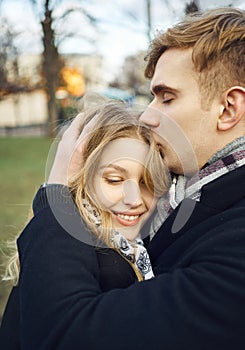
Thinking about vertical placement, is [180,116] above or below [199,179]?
above

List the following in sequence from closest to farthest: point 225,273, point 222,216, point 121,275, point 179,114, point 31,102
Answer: point 225,273, point 222,216, point 121,275, point 179,114, point 31,102

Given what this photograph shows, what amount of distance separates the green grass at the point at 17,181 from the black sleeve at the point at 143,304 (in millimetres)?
1519

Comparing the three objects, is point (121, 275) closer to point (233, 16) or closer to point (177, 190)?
point (177, 190)

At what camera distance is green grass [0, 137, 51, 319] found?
6393 millimetres

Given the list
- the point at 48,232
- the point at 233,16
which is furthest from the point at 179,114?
the point at 48,232

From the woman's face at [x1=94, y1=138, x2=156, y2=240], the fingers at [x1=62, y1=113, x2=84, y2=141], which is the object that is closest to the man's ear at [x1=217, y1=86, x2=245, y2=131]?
the woman's face at [x1=94, y1=138, x2=156, y2=240]

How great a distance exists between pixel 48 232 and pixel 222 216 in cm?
54

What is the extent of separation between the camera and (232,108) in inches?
65.7

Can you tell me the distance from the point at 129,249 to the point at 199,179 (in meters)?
0.36

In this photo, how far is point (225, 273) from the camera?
1.19 m

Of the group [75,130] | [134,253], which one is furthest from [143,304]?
[75,130]

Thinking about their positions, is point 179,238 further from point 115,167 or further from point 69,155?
point 69,155

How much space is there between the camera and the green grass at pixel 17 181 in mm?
6393

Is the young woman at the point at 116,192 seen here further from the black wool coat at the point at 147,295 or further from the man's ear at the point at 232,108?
the man's ear at the point at 232,108
